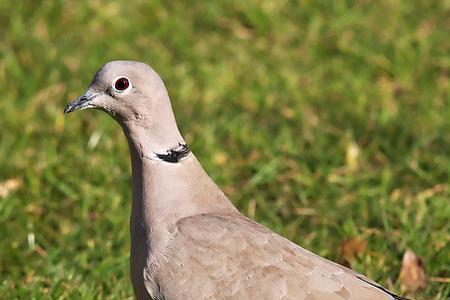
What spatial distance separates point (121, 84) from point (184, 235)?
0.66m

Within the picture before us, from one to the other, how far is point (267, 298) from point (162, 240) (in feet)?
1.50

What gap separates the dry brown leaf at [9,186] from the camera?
5395 millimetres

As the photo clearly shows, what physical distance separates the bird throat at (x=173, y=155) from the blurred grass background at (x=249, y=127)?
80cm

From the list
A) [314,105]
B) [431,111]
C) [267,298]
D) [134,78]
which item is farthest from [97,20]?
[267,298]

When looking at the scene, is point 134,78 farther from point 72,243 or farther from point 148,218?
point 72,243

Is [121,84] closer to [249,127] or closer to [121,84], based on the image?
[121,84]

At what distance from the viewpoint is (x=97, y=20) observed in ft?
24.2

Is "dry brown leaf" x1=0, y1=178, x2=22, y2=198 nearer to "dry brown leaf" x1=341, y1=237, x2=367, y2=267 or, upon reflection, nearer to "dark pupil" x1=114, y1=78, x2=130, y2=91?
"dark pupil" x1=114, y1=78, x2=130, y2=91

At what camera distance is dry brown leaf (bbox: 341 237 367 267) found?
15.9 feet

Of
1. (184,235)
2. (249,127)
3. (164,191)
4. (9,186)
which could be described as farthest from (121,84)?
(249,127)

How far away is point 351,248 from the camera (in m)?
4.88

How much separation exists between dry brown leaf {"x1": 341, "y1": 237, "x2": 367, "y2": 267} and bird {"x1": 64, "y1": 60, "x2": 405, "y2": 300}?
1109 millimetres

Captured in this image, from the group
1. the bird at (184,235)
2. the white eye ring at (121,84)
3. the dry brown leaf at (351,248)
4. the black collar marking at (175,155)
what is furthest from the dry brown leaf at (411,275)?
the white eye ring at (121,84)

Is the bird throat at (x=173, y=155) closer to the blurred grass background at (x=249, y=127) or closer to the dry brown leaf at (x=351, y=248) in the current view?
the blurred grass background at (x=249, y=127)
